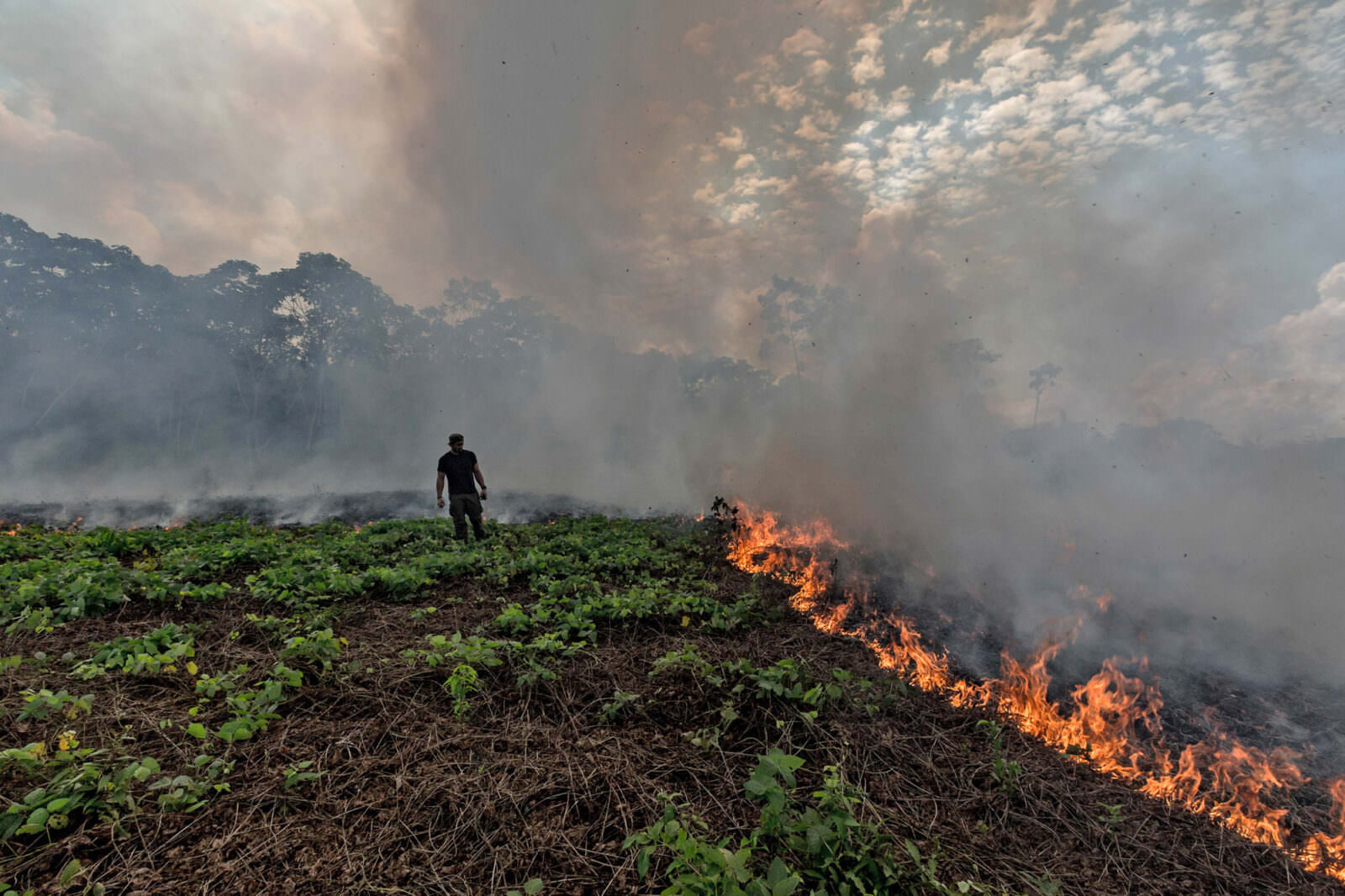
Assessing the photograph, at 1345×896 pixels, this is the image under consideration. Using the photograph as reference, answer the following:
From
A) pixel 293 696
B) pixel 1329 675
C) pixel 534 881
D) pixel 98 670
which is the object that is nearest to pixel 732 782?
pixel 534 881

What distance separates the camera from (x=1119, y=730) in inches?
210

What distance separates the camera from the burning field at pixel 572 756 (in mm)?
2668

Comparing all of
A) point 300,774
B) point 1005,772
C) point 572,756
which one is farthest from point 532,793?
point 1005,772

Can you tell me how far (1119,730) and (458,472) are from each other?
11.8 meters

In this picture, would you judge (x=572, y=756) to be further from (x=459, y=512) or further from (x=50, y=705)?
(x=459, y=512)

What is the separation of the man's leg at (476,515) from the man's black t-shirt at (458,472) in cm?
20

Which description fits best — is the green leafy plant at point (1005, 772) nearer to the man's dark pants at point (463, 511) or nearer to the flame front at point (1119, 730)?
the flame front at point (1119, 730)

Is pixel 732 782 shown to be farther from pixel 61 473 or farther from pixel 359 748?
pixel 61 473

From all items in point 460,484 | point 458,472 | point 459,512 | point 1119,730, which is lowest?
point 1119,730

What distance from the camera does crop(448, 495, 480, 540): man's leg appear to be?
36.7ft

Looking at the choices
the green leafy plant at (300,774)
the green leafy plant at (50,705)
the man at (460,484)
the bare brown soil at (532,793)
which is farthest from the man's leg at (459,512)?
the green leafy plant at (300,774)

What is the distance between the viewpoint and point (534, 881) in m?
2.51

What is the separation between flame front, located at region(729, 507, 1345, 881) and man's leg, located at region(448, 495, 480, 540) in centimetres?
762

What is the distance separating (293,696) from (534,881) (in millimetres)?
3032
